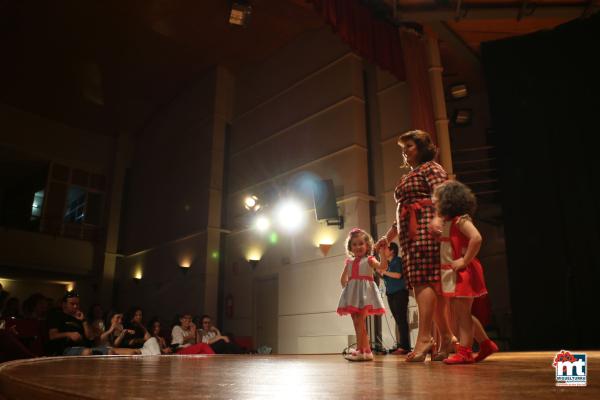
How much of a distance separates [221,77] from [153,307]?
5633 mm

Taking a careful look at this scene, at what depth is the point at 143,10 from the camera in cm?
870

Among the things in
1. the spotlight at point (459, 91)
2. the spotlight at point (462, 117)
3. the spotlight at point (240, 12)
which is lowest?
the spotlight at point (462, 117)

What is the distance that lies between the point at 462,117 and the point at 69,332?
663 cm

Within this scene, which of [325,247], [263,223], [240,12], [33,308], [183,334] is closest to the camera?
[33,308]

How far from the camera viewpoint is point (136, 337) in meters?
5.79

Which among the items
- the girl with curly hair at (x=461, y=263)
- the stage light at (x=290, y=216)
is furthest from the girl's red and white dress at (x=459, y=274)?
the stage light at (x=290, y=216)

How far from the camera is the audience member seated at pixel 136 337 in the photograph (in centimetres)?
529

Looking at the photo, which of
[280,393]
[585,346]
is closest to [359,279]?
[280,393]

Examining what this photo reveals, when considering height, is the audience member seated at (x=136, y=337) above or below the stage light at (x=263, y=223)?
below

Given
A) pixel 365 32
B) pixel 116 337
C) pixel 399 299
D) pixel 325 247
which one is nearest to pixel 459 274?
pixel 399 299

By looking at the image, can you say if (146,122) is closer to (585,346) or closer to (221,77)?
(221,77)

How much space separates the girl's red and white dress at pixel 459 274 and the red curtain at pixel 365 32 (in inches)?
164

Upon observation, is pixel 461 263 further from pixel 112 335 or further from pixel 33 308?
pixel 112 335

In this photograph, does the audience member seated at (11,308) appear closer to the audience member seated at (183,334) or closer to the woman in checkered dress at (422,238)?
the audience member seated at (183,334)
